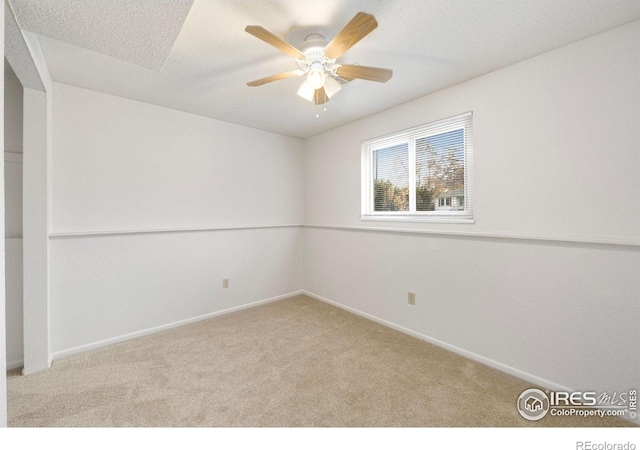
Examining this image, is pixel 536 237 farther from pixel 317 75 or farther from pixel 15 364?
pixel 15 364

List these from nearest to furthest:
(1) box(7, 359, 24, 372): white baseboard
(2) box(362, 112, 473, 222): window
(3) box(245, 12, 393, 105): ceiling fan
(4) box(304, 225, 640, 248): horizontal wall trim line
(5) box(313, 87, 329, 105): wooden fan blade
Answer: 1. (3) box(245, 12, 393, 105): ceiling fan
2. (4) box(304, 225, 640, 248): horizontal wall trim line
3. (5) box(313, 87, 329, 105): wooden fan blade
4. (1) box(7, 359, 24, 372): white baseboard
5. (2) box(362, 112, 473, 222): window

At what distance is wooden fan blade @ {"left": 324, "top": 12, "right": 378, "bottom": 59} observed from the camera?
3.96 feet

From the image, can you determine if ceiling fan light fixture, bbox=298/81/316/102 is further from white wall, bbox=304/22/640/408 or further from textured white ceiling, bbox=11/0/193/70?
white wall, bbox=304/22/640/408

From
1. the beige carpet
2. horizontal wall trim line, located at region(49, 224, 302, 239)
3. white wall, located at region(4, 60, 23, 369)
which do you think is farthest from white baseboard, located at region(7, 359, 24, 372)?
horizontal wall trim line, located at region(49, 224, 302, 239)

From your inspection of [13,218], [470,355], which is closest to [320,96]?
[470,355]

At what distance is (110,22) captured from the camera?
54.5 inches

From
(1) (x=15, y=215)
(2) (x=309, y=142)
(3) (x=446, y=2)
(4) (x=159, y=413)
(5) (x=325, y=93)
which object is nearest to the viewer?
(3) (x=446, y=2)

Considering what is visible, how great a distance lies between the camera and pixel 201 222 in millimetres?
3053

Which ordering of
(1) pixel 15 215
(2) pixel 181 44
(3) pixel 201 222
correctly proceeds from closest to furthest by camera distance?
(2) pixel 181 44 → (1) pixel 15 215 → (3) pixel 201 222

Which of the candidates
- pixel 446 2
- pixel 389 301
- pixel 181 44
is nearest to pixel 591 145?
pixel 446 2

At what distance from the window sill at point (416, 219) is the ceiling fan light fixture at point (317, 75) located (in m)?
1.58

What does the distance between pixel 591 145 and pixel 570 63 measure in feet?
1.84

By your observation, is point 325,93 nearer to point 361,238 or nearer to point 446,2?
point 446,2

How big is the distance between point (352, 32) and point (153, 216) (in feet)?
8.23
